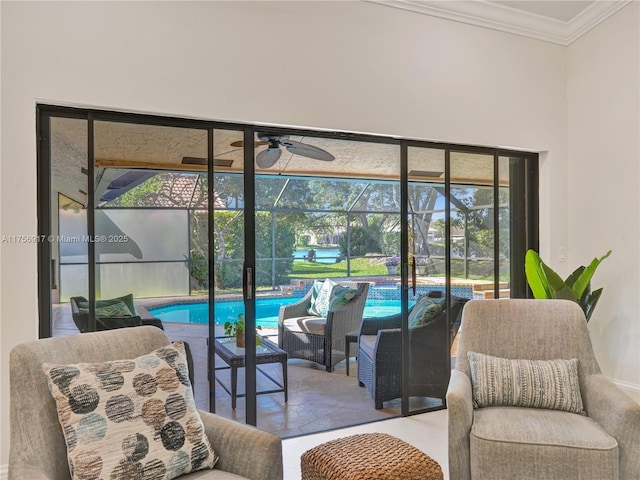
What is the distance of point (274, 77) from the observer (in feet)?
9.50

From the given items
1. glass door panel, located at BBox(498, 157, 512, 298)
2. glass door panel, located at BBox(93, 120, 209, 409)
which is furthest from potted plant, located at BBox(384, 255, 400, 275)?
glass door panel, located at BBox(93, 120, 209, 409)

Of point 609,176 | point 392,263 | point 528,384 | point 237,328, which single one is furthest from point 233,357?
point 609,176

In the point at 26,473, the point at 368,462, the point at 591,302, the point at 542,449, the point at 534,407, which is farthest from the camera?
the point at 591,302

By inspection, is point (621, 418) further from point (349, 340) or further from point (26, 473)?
point (26, 473)

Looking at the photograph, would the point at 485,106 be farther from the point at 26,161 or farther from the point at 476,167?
the point at 26,161

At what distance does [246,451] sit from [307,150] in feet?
6.91

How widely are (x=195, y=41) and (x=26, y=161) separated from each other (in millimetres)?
1132

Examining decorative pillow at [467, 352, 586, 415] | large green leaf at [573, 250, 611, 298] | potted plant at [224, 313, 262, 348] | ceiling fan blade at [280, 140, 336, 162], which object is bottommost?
decorative pillow at [467, 352, 586, 415]

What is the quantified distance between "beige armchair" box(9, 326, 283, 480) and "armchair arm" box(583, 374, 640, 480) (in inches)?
54.9

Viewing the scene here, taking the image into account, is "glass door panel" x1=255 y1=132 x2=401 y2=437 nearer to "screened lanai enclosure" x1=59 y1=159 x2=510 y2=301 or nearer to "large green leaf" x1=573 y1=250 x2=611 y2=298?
"screened lanai enclosure" x1=59 y1=159 x2=510 y2=301

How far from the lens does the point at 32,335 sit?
93.8 inches

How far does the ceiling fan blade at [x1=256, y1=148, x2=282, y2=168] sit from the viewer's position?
3006mm

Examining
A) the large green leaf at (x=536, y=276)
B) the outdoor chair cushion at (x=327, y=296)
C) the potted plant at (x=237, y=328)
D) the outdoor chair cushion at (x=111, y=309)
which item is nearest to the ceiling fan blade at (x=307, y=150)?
the outdoor chair cushion at (x=327, y=296)

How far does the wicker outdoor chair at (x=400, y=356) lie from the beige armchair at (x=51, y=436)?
1.84 m
